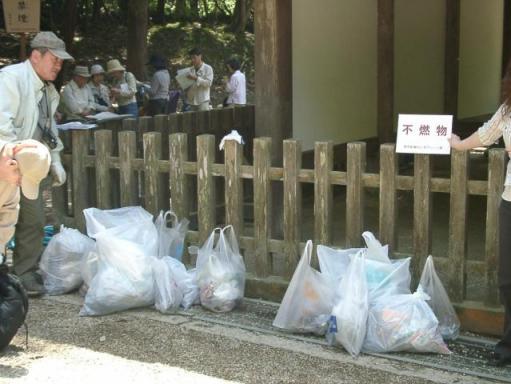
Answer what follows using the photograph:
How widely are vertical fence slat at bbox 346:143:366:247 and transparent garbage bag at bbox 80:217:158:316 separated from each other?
137 centimetres

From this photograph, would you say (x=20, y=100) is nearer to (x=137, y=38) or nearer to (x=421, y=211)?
(x=421, y=211)

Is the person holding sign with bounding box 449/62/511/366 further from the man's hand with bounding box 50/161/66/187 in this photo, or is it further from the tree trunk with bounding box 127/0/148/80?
the tree trunk with bounding box 127/0/148/80

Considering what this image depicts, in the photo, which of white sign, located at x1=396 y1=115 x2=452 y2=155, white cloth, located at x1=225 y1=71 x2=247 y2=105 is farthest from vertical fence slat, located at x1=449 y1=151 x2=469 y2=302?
white cloth, located at x1=225 y1=71 x2=247 y2=105

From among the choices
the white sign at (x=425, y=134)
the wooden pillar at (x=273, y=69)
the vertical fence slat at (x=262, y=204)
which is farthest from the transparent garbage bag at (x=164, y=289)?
the wooden pillar at (x=273, y=69)

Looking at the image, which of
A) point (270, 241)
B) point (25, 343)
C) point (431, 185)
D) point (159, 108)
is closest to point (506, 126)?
point (431, 185)

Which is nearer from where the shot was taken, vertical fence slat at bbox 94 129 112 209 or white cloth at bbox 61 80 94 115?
vertical fence slat at bbox 94 129 112 209

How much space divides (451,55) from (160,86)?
198 inches

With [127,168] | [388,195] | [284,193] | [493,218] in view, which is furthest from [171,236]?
[493,218]

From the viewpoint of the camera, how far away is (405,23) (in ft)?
36.8

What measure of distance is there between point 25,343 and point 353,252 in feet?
6.75

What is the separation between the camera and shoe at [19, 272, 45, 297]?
544 centimetres

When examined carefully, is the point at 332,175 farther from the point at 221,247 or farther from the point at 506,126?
the point at 506,126

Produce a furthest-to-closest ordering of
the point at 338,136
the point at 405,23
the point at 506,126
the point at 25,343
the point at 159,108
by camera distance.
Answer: the point at 159,108 → the point at 405,23 → the point at 338,136 → the point at 25,343 → the point at 506,126

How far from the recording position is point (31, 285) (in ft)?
17.9
